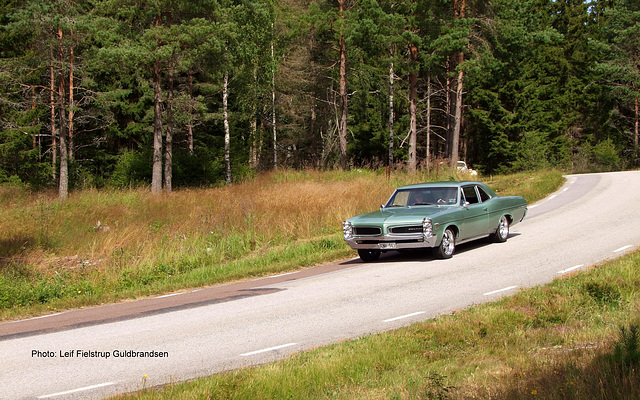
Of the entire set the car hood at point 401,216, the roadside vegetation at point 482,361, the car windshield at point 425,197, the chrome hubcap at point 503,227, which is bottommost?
the roadside vegetation at point 482,361

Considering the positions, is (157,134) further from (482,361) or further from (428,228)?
(482,361)

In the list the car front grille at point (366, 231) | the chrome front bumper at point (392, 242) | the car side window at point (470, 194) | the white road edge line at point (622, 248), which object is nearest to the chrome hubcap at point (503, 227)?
the car side window at point (470, 194)

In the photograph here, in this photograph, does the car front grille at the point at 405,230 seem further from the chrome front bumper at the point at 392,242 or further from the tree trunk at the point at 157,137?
the tree trunk at the point at 157,137

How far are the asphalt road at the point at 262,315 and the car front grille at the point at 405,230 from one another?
2.25 ft

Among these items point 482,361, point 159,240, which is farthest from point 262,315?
point 159,240

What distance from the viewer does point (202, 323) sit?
28.2ft

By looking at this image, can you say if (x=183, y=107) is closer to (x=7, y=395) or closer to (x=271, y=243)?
(x=271, y=243)

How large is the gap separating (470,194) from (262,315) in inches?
270

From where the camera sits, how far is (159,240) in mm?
15703

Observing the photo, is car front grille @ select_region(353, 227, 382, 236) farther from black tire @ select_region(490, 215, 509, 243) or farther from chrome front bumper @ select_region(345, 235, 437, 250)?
black tire @ select_region(490, 215, 509, 243)

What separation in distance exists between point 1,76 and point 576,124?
193 ft

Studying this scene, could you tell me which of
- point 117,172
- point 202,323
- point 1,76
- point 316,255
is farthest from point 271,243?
point 117,172

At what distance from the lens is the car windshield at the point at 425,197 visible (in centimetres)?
1351

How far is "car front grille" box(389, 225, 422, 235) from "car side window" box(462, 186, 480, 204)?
6.68 ft
